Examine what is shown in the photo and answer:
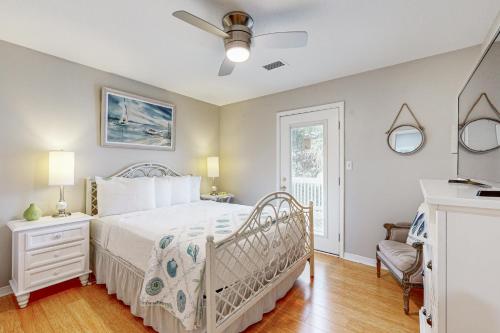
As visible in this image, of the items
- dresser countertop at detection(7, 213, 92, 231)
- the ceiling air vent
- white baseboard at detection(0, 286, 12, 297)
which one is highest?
the ceiling air vent

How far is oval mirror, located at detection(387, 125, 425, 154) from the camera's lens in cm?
267

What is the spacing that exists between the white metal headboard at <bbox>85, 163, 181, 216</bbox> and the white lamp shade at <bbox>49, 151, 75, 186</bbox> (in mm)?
402

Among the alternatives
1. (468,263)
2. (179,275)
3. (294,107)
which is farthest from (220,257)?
(294,107)

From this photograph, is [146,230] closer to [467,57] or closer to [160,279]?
[160,279]

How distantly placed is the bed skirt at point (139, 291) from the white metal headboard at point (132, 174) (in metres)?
0.50

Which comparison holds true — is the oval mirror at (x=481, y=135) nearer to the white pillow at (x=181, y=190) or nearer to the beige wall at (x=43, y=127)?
the white pillow at (x=181, y=190)

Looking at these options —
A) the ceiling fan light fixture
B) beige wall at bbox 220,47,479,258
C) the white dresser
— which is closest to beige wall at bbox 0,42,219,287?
the ceiling fan light fixture

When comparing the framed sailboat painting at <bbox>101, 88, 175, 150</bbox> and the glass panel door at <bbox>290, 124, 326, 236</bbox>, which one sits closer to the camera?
the framed sailboat painting at <bbox>101, 88, 175, 150</bbox>

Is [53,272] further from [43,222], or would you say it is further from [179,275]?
[179,275]

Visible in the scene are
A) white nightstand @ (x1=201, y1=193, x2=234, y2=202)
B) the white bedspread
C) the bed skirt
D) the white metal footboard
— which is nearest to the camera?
the white metal footboard

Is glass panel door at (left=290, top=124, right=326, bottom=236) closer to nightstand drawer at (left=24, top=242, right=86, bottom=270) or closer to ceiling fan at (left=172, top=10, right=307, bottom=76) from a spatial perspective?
ceiling fan at (left=172, top=10, right=307, bottom=76)

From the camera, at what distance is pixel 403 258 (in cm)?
212

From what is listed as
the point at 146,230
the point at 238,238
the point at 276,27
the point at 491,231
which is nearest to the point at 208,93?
the point at 276,27

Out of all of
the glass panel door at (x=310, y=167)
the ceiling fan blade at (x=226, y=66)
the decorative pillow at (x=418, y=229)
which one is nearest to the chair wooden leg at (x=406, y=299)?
the decorative pillow at (x=418, y=229)
